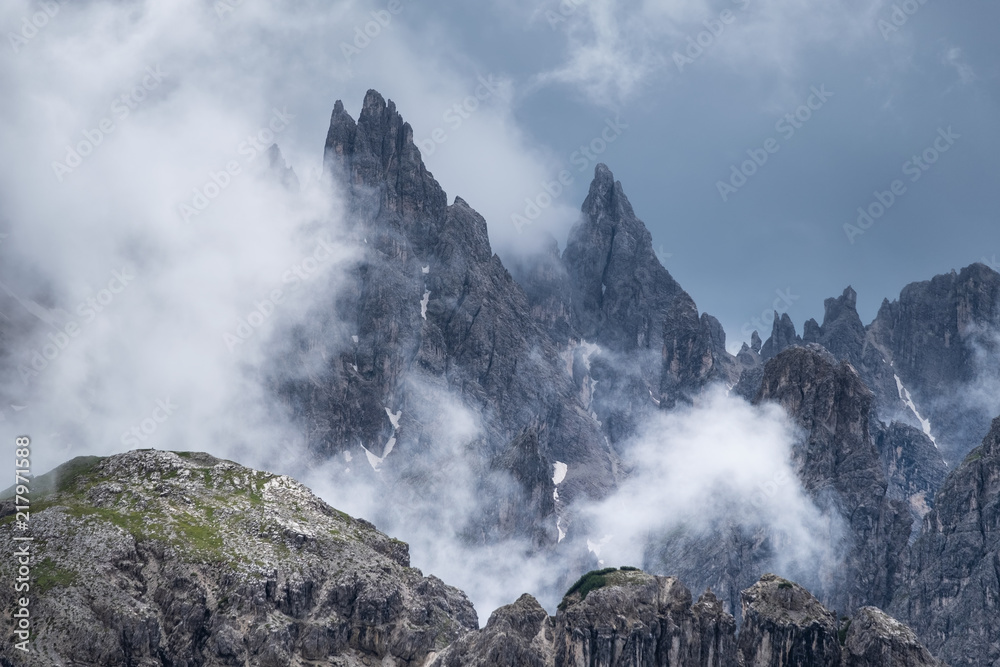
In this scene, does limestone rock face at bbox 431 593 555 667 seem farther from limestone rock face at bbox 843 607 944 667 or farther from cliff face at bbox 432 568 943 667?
limestone rock face at bbox 843 607 944 667

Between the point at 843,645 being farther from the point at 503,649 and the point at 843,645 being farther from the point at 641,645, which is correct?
the point at 503,649

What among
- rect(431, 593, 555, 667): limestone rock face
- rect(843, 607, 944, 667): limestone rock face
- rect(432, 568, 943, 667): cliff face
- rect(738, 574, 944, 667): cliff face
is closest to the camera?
rect(843, 607, 944, 667): limestone rock face

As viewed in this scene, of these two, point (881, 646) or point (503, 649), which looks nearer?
point (881, 646)

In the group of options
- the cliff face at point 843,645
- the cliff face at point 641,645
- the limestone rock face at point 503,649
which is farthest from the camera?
the cliff face at point 641,645

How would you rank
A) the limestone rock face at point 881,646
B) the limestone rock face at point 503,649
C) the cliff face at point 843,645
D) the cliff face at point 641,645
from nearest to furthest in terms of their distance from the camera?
the limestone rock face at point 881,646 < the cliff face at point 843,645 < the limestone rock face at point 503,649 < the cliff face at point 641,645

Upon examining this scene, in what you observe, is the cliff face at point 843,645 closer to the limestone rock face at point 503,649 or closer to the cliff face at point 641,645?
the cliff face at point 641,645

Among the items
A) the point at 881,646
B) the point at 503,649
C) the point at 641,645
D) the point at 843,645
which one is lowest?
the point at 503,649

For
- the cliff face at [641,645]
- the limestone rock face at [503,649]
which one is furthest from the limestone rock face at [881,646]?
the limestone rock face at [503,649]

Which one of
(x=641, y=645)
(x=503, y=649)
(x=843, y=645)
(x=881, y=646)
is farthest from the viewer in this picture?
(x=641, y=645)

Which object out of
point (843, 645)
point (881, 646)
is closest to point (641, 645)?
point (843, 645)

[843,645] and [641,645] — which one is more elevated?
[843,645]

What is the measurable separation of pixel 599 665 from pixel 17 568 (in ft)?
318

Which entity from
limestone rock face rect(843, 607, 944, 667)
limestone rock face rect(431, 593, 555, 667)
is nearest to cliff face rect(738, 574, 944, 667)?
limestone rock face rect(843, 607, 944, 667)

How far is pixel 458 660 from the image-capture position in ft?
641
